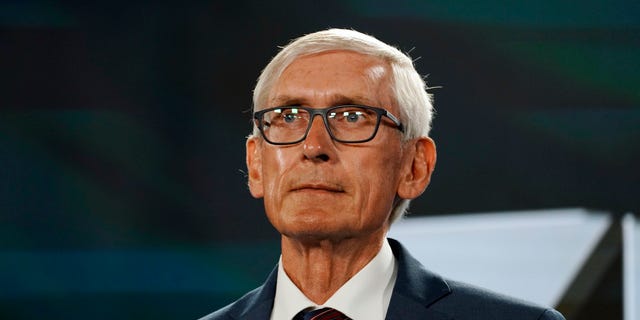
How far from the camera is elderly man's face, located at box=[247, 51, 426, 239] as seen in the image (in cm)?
185

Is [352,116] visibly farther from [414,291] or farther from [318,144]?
[414,291]

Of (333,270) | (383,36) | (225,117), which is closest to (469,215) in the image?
(383,36)

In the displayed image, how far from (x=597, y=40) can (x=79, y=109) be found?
5.71 feet

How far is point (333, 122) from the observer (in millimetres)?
1887

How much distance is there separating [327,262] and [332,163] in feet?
0.72

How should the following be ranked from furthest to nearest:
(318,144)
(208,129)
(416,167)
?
(208,129) → (416,167) → (318,144)

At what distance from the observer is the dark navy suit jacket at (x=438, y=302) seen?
1.87 m

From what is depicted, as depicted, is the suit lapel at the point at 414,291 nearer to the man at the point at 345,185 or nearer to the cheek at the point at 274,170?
the man at the point at 345,185

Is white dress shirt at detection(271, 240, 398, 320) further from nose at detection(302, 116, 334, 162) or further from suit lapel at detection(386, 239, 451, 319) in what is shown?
nose at detection(302, 116, 334, 162)

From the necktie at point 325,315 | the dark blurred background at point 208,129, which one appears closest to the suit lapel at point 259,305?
the necktie at point 325,315

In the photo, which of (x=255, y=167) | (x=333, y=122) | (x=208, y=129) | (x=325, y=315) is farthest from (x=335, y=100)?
(x=208, y=129)

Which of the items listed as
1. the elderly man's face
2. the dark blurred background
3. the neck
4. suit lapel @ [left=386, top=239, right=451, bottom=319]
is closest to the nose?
the elderly man's face

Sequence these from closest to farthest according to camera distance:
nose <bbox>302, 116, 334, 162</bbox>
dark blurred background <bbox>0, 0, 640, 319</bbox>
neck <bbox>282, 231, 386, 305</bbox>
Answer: nose <bbox>302, 116, 334, 162</bbox> → neck <bbox>282, 231, 386, 305</bbox> → dark blurred background <bbox>0, 0, 640, 319</bbox>

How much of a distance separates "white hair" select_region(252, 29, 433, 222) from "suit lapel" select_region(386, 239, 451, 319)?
0.14 m
